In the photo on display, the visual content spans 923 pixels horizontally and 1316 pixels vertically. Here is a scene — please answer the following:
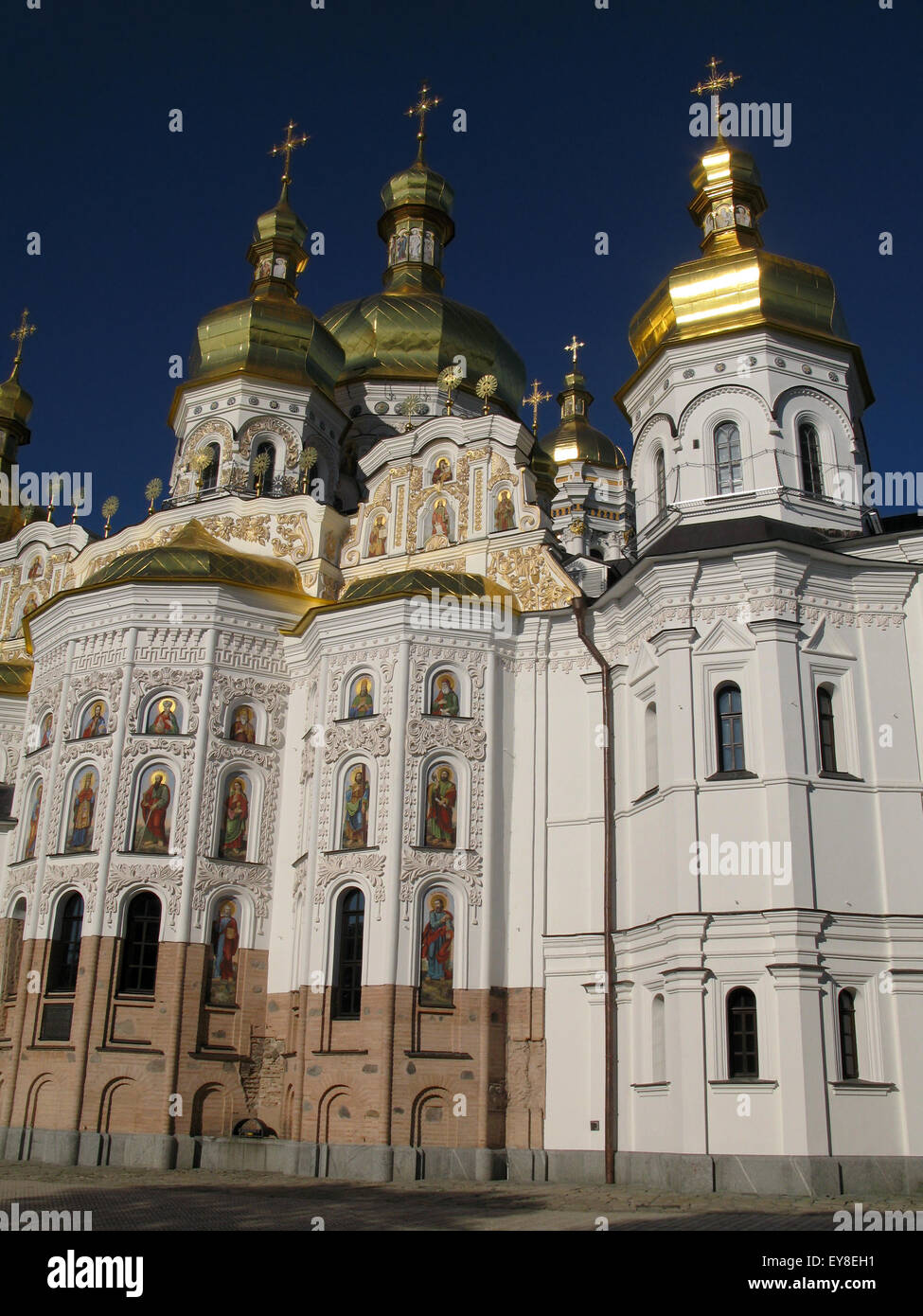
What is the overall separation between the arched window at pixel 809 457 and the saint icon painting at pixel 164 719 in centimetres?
1138

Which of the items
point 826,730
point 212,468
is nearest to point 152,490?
point 212,468

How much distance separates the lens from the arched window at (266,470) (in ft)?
85.6

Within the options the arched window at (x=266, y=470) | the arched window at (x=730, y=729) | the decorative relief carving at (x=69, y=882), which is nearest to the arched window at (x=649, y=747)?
the arched window at (x=730, y=729)

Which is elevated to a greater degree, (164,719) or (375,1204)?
(164,719)

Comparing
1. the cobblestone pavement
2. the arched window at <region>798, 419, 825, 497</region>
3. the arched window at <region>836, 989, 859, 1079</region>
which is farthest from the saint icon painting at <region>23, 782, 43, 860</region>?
the arched window at <region>798, 419, 825, 497</region>

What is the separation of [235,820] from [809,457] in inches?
457

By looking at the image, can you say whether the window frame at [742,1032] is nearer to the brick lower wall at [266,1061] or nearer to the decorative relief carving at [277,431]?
the brick lower wall at [266,1061]

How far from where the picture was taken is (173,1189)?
49.8 feet

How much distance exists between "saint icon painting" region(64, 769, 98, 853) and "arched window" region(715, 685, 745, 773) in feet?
34.8

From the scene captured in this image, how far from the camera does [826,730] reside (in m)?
18.1

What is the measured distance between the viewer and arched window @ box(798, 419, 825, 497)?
2075cm

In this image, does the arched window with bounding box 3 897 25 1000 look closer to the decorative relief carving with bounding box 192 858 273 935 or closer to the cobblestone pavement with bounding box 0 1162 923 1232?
the decorative relief carving with bounding box 192 858 273 935

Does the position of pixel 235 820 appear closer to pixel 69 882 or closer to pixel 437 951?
pixel 69 882
